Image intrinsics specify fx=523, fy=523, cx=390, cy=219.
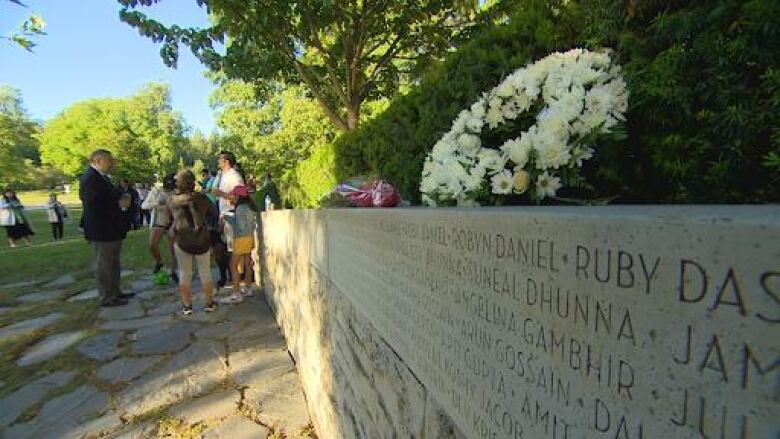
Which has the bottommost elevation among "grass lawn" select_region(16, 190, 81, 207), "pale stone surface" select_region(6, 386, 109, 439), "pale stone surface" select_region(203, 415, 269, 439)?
"pale stone surface" select_region(6, 386, 109, 439)

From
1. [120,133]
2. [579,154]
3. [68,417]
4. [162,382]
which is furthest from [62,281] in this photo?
[120,133]

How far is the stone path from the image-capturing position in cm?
355

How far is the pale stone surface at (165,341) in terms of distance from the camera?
5.01m

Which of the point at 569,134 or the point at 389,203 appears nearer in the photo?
the point at 569,134

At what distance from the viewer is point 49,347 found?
17.2 feet

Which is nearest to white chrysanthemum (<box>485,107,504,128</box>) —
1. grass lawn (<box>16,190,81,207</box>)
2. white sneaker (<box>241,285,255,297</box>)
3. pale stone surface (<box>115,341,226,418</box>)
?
pale stone surface (<box>115,341,226,418</box>)

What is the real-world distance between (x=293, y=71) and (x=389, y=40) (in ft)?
5.46

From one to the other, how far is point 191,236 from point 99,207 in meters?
1.72

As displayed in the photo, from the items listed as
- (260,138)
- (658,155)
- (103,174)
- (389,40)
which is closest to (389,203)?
(658,155)

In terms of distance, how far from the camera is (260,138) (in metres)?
34.9

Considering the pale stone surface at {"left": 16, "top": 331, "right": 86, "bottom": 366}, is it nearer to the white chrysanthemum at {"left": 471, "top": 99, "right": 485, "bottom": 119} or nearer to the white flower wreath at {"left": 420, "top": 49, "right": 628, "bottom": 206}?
the white flower wreath at {"left": 420, "top": 49, "right": 628, "bottom": 206}

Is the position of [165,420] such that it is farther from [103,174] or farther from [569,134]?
[103,174]

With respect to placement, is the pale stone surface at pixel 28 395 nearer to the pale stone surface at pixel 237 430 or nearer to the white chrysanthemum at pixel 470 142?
the pale stone surface at pixel 237 430

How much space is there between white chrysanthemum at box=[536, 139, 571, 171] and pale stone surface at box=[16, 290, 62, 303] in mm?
7835
